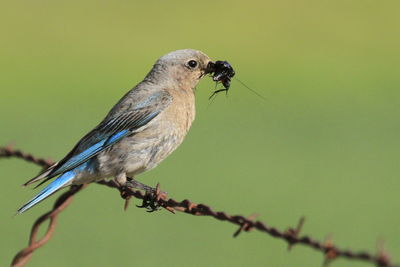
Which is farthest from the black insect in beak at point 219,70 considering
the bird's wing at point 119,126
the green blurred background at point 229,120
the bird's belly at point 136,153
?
the green blurred background at point 229,120

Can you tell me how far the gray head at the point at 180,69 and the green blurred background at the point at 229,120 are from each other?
4626mm

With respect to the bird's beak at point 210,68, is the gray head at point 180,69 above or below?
below

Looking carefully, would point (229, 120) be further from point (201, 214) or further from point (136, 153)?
point (201, 214)

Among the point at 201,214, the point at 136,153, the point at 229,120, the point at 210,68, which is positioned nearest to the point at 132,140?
the point at 136,153

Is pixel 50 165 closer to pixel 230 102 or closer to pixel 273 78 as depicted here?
pixel 230 102

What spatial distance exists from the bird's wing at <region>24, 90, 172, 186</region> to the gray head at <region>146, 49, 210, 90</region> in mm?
280

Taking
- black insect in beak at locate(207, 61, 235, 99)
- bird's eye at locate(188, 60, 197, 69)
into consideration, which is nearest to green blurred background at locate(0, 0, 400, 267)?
black insect in beak at locate(207, 61, 235, 99)

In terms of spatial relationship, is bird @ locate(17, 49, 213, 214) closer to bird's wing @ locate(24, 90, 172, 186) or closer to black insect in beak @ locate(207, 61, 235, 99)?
bird's wing @ locate(24, 90, 172, 186)

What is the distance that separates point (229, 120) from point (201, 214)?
15.8m

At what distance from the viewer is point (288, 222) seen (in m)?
14.2

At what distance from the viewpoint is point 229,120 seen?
21.2 metres

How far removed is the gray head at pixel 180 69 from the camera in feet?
25.3

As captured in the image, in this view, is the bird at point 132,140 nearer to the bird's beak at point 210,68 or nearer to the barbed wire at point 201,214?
the barbed wire at point 201,214

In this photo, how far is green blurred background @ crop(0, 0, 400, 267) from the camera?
1351 centimetres
